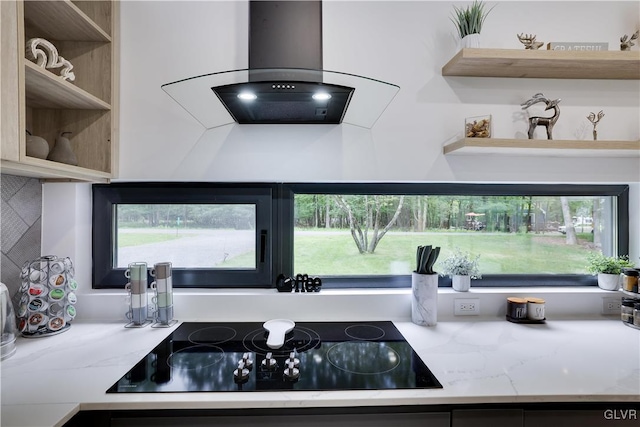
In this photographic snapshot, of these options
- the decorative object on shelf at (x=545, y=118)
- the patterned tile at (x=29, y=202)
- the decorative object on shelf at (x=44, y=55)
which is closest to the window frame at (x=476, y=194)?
the decorative object on shelf at (x=545, y=118)

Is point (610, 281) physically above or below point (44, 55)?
below

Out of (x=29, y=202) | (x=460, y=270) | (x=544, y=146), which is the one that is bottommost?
(x=460, y=270)

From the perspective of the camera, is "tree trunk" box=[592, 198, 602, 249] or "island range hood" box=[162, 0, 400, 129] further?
"tree trunk" box=[592, 198, 602, 249]

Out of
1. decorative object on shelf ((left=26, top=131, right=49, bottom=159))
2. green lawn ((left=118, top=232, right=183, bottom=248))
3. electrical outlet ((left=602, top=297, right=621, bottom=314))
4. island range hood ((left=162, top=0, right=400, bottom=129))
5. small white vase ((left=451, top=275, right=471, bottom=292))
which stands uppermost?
island range hood ((left=162, top=0, right=400, bottom=129))

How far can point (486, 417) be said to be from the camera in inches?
38.2

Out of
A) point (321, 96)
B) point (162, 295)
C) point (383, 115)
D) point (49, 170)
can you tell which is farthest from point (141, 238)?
point (383, 115)

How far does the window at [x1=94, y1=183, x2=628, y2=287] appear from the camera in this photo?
Result: 171 centimetres

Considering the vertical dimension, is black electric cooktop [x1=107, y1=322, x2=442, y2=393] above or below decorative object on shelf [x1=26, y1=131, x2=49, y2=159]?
below

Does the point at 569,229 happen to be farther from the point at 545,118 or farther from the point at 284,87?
the point at 284,87

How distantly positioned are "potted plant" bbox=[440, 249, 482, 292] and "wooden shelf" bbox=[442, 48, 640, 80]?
36.8 inches

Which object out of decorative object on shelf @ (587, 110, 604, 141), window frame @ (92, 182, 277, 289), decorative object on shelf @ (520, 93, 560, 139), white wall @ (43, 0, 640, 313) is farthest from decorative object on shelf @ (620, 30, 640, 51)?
window frame @ (92, 182, 277, 289)

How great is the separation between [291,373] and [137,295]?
87 cm

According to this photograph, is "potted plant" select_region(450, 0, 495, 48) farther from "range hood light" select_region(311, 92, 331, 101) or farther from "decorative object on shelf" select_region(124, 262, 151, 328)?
"decorative object on shelf" select_region(124, 262, 151, 328)

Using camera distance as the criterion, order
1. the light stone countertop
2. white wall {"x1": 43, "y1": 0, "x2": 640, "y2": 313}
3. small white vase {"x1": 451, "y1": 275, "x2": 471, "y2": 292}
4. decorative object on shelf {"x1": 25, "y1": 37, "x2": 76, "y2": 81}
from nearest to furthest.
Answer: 1. the light stone countertop
2. decorative object on shelf {"x1": 25, "y1": 37, "x2": 76, "y2": 81}
3. white wall {"x1": 43, "y1": 0, "x2": 640, "y2": 313}
4. small white vase {"x1": 451, "y1": 275, "x2": 471, "y2": 292}
